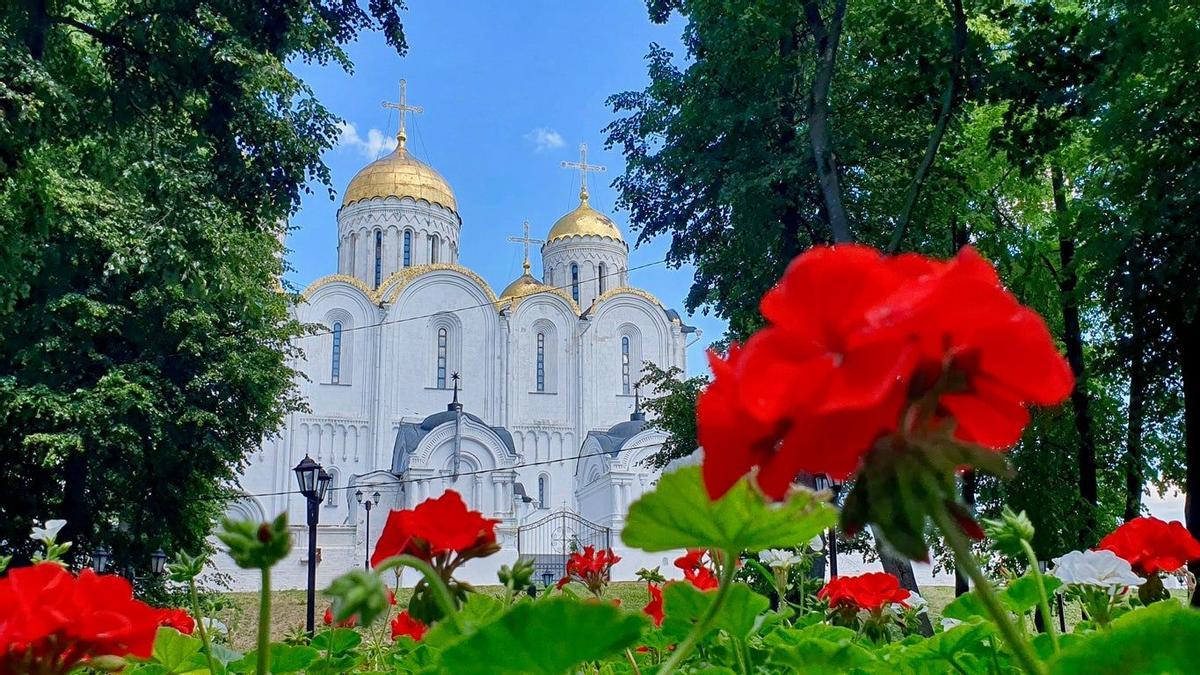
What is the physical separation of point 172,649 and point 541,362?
40.9 meters

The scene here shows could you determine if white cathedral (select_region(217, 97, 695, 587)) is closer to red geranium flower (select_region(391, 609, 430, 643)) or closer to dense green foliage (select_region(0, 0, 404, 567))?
dense green foliage (select_region(0, 0, 404, 567))

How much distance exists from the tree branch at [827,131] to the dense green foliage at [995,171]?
0.11ft

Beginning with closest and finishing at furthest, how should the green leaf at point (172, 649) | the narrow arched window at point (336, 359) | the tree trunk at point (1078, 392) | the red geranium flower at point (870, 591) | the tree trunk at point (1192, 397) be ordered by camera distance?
1. the green leaf at point (172, 649)
2. the red geranium flower at point (870, 591)
3. the tree trunk at point (1192, 397)
4. the tree trunk at point (1078, 392)
5. the narrow arched window at point (336, 359)

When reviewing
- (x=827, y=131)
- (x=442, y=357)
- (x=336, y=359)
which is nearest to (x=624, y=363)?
(x=442, y=357)

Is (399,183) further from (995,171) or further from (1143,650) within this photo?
(1143,650)

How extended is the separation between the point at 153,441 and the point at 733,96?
34.1 feet

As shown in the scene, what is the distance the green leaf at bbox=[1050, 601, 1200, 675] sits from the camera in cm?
56

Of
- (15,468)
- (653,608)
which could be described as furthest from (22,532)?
(653,608)

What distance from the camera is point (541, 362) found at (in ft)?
139

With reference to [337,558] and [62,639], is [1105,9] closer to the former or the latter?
[62,639]

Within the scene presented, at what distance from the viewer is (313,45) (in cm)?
1162

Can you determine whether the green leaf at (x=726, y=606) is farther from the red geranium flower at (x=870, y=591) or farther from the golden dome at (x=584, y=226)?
the golden dome at (x=584, y=226)

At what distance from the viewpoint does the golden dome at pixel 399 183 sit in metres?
42.1

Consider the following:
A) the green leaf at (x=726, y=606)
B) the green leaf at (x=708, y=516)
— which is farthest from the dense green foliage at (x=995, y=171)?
the green leaf at (x=708, y=516)
